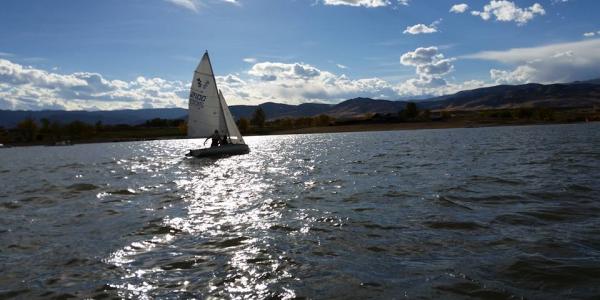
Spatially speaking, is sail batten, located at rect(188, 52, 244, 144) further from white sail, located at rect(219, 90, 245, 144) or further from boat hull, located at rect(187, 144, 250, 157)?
boat hull, located at rect(187, 144, 250, 157)

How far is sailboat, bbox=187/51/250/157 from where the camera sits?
190 ft

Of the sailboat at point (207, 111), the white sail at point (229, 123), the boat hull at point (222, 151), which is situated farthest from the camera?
the white sail at point (229, 123)

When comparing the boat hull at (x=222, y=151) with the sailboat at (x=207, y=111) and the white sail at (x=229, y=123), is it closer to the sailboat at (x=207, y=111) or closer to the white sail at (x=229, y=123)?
the sailboat at (x=207, y=111)

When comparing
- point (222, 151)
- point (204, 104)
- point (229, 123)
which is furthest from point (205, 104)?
point (222, 151)

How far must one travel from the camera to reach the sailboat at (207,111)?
58.0 meters

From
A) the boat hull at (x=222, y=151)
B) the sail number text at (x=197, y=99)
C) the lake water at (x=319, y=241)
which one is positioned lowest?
the lake water at (x=319, y=241)

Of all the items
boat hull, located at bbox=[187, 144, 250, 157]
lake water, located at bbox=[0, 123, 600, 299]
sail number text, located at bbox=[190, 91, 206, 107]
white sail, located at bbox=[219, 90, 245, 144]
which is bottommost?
lake water, located at bbox=[0, 123, 600, 299]

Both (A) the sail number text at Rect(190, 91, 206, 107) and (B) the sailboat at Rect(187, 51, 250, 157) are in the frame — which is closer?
(B) the sailboat at Rect(187, 51, 250, 157)

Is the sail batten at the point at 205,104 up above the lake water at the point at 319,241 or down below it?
above

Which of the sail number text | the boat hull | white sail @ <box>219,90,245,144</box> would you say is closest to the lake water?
the boat hull

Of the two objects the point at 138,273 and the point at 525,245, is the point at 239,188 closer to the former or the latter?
the point at 138,273

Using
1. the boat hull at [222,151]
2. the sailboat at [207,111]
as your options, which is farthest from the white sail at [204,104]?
the boat hull at [222,151]

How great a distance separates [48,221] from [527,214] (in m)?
18.3

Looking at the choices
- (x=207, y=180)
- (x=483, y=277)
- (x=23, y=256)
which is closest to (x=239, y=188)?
(x=207, y=180)
